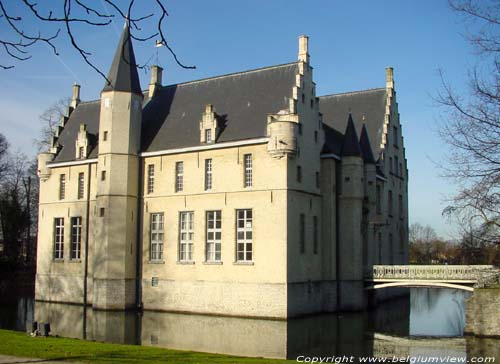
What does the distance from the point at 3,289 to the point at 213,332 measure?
74.4ft

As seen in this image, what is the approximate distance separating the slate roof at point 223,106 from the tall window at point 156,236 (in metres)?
3.39

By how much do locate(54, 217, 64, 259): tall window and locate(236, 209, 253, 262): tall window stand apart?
11.2 metres

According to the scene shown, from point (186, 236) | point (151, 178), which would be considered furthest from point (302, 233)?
point (151, 178)

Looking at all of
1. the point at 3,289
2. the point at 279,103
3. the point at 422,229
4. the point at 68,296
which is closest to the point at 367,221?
the point at 279,103

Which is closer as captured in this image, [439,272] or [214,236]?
[439,272]

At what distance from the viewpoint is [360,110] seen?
3559 centimetres

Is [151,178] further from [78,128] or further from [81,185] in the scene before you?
[78,128]

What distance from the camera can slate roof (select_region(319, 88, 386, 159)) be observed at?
112 feet

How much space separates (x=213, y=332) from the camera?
20.3m

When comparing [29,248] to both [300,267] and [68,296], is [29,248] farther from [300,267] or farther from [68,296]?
[300,267]

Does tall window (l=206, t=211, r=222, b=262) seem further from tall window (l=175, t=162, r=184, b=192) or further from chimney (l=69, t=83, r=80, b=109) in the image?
chimney (l=69, t=83, r=80, b=109)

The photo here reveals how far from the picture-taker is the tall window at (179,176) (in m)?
27.5

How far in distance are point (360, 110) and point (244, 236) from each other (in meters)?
14.4

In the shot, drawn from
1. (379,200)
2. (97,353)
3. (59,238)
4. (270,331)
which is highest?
(379,200)
